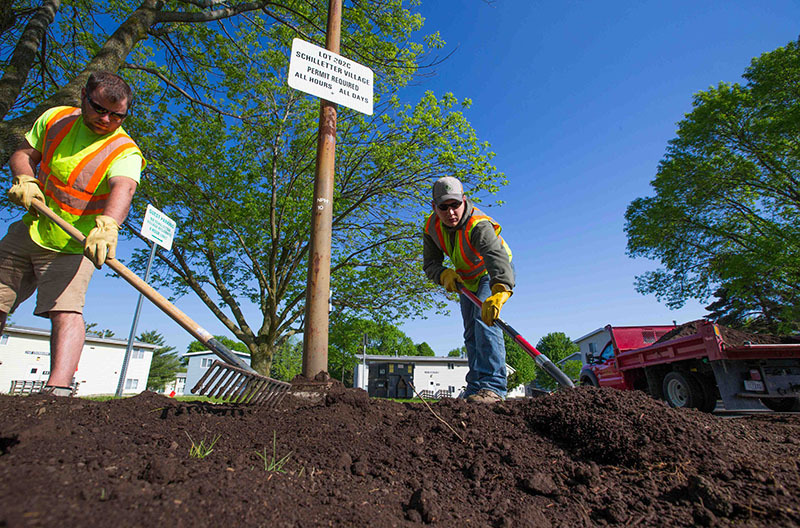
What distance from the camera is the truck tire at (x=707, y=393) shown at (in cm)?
557

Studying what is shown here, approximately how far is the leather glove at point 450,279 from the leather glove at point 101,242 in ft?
8.10

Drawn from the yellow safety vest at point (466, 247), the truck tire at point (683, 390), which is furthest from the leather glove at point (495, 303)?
the truck tire at point (683, 390)

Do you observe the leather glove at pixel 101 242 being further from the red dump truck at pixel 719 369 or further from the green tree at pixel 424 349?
the green tree at pixel 424 349

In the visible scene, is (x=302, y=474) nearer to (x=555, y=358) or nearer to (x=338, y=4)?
(x=338, y=4)

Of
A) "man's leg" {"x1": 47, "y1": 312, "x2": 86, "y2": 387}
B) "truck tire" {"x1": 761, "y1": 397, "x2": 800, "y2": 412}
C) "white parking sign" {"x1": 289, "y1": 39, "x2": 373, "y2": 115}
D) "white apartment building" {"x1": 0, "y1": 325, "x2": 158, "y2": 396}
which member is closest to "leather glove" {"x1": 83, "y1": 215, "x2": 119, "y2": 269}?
"man's leg" {"x1": 47, "y1": 312, "x2": 86, "y2": 387}

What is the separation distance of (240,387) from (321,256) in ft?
3.83

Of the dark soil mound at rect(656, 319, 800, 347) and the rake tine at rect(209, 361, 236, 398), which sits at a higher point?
the dark soil mound at rect(656, 319, 800, 347)

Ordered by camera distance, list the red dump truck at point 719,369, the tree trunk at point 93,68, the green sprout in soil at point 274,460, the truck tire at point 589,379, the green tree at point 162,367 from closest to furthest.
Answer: the green sprout in soil at point 274,460 → the tree trunk at point 93,68 → the red dump truck at point 719,369 → the truck tire at point 589,379 → the green tree at point 162,367

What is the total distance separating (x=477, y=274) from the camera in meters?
3.22

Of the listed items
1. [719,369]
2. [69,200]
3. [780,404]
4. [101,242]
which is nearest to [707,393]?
[719,369]

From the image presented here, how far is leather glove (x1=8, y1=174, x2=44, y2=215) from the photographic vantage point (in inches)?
89.4

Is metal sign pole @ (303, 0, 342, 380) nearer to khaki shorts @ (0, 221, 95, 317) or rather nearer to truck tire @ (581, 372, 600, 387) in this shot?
khaki shorts @ (0, 221, 95, 317)

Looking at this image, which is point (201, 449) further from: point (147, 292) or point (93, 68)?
point (93, 68)

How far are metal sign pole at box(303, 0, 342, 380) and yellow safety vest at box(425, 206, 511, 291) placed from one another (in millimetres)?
923
